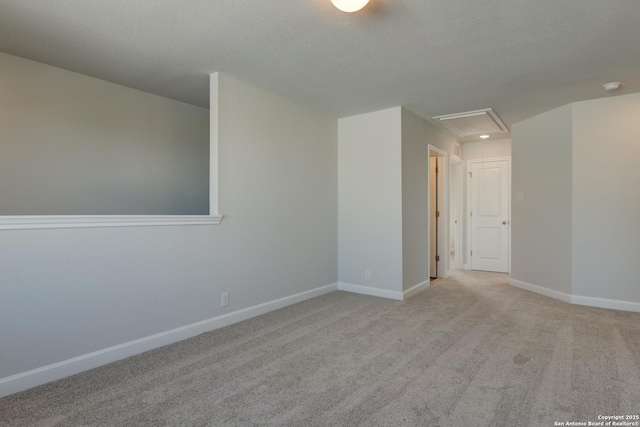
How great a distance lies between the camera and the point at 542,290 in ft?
14.9

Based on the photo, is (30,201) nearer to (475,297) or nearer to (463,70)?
(463,70)

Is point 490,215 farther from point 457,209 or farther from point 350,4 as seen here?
point 350,4

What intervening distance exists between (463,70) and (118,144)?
3.48 m

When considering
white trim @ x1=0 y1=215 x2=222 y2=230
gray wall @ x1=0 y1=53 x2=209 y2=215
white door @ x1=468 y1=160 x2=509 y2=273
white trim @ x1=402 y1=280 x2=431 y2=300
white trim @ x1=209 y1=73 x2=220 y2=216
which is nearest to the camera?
white trim @ x1=0 y1=215 x2=222 y2=230

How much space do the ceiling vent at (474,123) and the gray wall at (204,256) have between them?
5.33ft

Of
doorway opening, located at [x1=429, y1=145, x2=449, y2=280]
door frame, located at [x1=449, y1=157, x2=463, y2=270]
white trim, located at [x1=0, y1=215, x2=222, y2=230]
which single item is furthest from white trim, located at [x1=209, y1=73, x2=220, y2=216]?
door frame, located at [x1=449, y1=157, x2=463, y2=270]

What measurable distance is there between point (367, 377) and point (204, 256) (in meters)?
1.76

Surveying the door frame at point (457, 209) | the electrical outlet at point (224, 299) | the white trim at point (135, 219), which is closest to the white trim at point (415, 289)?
the door frame at point (457, 209)

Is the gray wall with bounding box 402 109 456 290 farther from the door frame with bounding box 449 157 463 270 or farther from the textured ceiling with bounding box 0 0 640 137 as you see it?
the door frame with bounding box 449 157 463 270

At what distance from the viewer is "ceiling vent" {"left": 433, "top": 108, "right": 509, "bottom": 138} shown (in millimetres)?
4461

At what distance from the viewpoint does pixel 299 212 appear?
13.8 feet

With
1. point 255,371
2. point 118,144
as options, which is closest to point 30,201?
point 118,144

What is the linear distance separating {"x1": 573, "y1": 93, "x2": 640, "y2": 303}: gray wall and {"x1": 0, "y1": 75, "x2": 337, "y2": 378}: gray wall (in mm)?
2958

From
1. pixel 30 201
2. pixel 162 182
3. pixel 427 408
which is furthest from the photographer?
pixel 162 182
